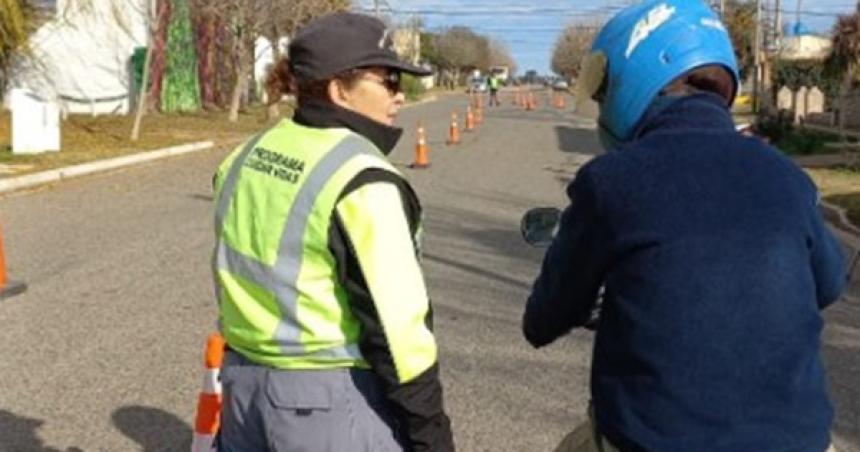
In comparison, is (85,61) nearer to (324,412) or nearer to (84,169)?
(84,169)

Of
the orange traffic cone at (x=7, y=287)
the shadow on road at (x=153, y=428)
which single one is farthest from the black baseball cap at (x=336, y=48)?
the orange traffic cone at (x=7, y=287)

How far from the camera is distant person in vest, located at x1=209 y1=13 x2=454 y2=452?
226cm

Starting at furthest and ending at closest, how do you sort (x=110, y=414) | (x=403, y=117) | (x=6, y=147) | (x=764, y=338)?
(x=403, y=117) < (x=6, y=147) < (x=110, y=414) < (x=764, y=338)

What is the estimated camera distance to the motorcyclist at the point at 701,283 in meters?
1.88

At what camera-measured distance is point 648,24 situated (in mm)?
2123

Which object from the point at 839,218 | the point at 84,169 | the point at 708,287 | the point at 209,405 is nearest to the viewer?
the point at 708,287

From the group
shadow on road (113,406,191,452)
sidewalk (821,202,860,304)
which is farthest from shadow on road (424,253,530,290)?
shadow on road (113,406,191,452)

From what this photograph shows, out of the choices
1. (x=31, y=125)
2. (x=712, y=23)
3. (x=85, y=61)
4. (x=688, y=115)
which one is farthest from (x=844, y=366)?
(x=85, y=61)

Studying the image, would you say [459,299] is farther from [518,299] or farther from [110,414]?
[110,414]

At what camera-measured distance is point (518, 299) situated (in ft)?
27.8

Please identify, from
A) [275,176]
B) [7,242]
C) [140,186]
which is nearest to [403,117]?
[140,186]

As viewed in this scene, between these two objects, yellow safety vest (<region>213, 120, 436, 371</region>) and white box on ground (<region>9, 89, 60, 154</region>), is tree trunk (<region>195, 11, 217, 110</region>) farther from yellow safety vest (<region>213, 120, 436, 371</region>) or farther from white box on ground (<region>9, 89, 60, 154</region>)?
yellow safety vest (<region>213, 120, 436, 371</region>)

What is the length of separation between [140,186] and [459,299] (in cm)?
988

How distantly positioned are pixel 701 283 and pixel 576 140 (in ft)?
93.5
